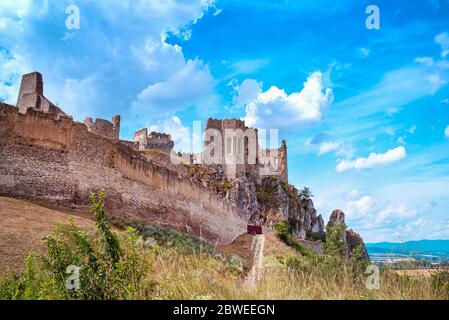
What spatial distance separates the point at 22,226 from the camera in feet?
38.8

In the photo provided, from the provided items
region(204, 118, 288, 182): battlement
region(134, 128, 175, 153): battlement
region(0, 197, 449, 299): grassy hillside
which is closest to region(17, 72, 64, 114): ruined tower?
region(0, 197, 449, 299): grassy hillside

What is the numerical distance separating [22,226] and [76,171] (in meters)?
5.57

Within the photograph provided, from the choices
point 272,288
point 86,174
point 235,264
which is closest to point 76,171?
point 86,174

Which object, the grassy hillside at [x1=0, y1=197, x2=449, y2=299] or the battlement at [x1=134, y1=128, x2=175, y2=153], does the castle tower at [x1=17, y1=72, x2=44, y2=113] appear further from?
the battlement at [x1=134, y1=128, x2=175, y2=153]

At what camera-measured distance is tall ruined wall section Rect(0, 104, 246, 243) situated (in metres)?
14.8

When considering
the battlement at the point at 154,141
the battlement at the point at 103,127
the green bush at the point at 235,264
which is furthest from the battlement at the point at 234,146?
the green bush at the point at 235,264

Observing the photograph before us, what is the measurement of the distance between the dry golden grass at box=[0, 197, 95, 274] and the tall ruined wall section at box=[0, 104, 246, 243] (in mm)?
1212

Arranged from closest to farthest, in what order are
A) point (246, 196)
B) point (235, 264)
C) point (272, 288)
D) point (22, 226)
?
point (272, 288) → point (22, 226) → point (235, 264) → point (246, 196)

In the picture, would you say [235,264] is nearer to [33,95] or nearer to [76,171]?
[76,171]

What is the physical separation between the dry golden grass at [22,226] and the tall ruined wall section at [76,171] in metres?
1.21

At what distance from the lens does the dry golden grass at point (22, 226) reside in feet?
32.7

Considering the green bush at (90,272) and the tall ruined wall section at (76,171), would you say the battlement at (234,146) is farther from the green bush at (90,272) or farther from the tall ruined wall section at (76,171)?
the green bush at (90,272)
